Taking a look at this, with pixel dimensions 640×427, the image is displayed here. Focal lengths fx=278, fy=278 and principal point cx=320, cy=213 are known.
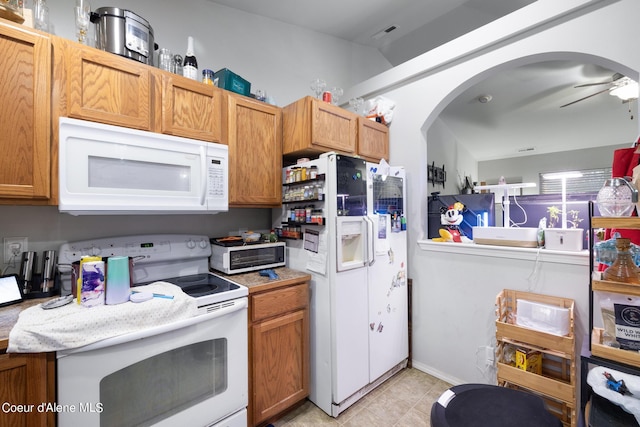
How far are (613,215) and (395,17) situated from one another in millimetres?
2486

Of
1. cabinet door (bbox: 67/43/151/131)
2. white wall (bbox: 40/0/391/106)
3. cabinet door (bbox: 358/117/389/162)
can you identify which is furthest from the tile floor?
white wall (bbox: 40/0/391/106)

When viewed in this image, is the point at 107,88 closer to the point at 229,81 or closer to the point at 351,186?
the point at 229,81

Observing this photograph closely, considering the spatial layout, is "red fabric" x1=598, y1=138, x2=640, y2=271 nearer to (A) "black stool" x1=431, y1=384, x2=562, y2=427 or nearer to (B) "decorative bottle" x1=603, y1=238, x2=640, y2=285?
(B) "decorative bottle" x1=603, y1=238, x2=640, y2=285

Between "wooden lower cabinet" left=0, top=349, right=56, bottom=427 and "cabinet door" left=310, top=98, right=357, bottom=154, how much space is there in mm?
1755

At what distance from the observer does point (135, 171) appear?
1503mm

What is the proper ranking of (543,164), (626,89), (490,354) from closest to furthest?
(490,354), (626,89), (543,164)

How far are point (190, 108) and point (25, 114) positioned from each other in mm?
727

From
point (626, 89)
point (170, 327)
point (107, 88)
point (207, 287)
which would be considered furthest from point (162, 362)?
point (626, 89)

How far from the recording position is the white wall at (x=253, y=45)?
6.45ft

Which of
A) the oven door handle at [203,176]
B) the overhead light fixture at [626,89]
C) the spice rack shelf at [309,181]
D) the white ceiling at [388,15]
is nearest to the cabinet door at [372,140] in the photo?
the spice rack shelf at [309,181]

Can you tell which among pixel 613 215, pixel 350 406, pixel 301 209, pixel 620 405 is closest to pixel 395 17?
pixel 301 209

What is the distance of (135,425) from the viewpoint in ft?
4.18

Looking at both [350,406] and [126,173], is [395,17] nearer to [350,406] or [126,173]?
[126,173]

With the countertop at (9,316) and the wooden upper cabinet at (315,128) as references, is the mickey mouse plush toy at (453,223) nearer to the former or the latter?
the wooden upper cabinet at (315,128)
